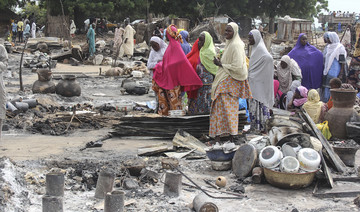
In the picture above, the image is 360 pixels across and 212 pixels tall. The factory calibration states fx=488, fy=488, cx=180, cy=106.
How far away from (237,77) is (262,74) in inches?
45.2

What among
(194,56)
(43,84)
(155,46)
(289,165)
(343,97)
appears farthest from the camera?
(43,84)

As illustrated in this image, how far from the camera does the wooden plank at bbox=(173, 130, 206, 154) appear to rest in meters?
6.83

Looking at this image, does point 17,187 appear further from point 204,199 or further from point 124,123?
point 124,123

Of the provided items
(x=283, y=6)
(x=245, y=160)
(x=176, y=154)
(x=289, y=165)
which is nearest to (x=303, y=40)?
(x=176, y=154)

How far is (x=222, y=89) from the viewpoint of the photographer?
22.8ft

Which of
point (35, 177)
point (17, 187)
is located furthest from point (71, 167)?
point (17, 187)

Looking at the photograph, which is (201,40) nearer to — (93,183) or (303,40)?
(303,40)

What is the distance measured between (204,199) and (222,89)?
265 cm

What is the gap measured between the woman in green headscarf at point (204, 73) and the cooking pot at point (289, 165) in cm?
265

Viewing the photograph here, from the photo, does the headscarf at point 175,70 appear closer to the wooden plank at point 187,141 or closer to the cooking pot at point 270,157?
the wooden plank at point 187,141

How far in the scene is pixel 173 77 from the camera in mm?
8133

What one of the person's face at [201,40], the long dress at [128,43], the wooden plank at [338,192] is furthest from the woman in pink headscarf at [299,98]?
the long dress at [128,43]

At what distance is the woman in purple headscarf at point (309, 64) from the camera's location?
389 inches

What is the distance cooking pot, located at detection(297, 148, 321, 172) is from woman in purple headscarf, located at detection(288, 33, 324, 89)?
4686 millimetres
